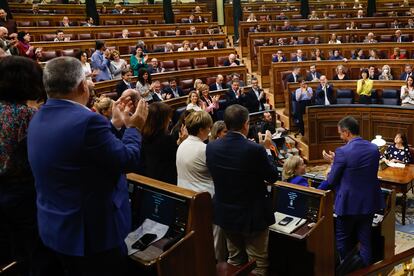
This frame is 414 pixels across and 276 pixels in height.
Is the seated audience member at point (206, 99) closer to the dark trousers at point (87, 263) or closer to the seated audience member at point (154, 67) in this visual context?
the seated audience member at point (154, 67)

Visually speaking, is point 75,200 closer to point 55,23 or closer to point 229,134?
point 229,134

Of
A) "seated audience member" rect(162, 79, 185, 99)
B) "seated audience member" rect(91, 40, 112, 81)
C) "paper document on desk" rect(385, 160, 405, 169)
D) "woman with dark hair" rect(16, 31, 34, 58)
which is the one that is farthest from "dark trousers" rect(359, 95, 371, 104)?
"woman with dark hair" rect(16, 31, 34, 58)

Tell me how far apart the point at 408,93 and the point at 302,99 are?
5.00 feet

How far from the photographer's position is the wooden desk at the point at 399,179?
4.53m

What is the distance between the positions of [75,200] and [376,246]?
253cm

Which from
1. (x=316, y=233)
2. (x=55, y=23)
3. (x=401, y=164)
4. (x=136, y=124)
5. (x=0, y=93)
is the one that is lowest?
(x=401, y=164)

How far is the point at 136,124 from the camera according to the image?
1555mm

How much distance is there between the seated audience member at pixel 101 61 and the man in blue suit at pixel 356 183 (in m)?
3.98

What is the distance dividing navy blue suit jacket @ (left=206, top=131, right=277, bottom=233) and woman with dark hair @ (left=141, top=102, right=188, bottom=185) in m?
0.40

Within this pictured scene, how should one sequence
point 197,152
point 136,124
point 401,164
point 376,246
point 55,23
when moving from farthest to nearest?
point 55,23, point 401,164, point 376,246, point 197,152, point 136,124

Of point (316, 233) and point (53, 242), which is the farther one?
point (316, 233)

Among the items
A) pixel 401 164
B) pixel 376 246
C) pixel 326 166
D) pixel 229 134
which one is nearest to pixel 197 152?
pixel 229 134

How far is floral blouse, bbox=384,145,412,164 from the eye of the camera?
510 cm

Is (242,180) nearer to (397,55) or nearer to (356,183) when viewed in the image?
(356,183)
